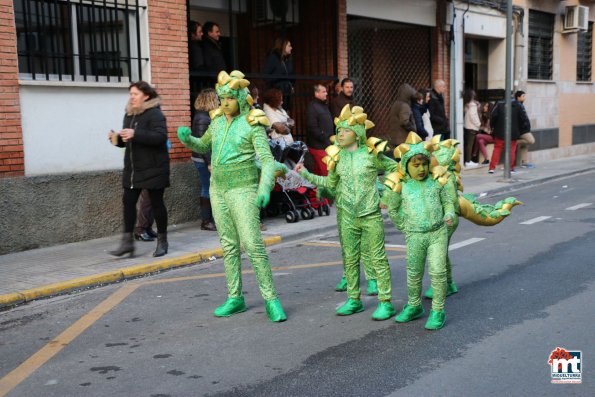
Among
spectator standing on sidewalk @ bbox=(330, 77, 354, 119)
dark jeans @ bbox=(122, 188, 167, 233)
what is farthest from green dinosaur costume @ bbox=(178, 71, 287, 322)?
spectator standing on sidewalk @ bbox=(330, 77, 354, 119)

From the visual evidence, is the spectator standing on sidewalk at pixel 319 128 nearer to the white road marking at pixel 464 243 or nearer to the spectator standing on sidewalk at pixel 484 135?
the white road marking at pixel 464 243

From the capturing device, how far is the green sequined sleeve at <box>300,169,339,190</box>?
5777 millimetres

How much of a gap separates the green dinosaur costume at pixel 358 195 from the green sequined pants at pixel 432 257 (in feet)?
1.17

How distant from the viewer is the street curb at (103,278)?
22.0 feet

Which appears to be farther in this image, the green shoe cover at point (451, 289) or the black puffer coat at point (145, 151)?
the black puffer coat at point (145, 151)

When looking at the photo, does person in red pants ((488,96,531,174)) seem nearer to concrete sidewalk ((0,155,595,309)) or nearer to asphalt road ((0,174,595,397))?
concrete sidewalk ((0,155,595,309))

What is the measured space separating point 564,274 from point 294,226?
4.34 metres

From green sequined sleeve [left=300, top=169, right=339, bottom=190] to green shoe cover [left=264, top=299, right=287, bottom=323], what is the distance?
999 mm

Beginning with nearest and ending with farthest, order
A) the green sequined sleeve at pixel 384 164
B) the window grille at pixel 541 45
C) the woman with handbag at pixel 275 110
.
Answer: the green sequined sleeve at pixel 384 164
the woman with handbag at pixel 275 110
the window grille at pixel 541 45

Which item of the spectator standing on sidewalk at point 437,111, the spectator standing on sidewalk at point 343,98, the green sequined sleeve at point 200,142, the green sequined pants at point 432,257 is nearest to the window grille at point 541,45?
the spectator standing on sidewalk at point 437,111

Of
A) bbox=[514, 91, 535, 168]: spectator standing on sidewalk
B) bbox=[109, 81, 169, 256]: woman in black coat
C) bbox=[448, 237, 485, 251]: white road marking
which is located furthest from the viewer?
bbox=[514, 91, 535, 168]: spectator standing on sidewalk

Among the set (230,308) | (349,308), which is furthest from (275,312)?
(349,308)

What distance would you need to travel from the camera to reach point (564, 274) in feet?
22.7

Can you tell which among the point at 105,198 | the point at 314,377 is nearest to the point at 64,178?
the point at 105,198
